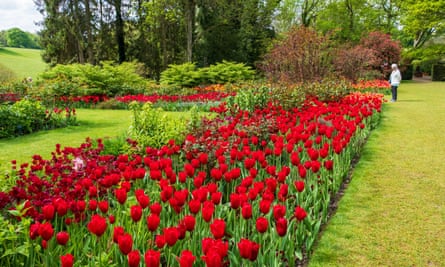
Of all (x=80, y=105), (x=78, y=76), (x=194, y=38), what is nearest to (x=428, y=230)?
(x=80, y=105)

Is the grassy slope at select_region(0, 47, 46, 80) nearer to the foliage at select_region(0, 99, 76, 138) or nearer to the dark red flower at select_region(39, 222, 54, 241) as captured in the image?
the foliage at select_region(0, 99, 76, 138)

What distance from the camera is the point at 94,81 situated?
16.7m

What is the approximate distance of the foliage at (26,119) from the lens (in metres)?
8.40

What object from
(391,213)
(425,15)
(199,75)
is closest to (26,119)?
(391,213)

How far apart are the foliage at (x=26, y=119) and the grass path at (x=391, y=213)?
7549 mm

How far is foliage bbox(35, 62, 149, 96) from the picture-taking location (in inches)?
610

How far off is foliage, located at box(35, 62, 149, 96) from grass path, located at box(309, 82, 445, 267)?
12.3m

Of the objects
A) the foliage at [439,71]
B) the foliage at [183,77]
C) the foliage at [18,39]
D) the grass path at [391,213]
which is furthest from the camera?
the foliage at [18,39]

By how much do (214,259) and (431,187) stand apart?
13.8 ft

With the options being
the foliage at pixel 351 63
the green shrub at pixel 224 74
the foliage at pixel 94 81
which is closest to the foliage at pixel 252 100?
the foliage at pixel 94 81

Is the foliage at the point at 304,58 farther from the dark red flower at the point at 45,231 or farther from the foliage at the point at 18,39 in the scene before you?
the foliage at the point at 18,39

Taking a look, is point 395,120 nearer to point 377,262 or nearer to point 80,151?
point 377,262

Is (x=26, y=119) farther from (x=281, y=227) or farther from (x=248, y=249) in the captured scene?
(x=248, y=249)

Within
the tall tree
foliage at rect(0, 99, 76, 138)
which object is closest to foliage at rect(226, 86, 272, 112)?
foliage at rect(0, 99, 76, 138)
